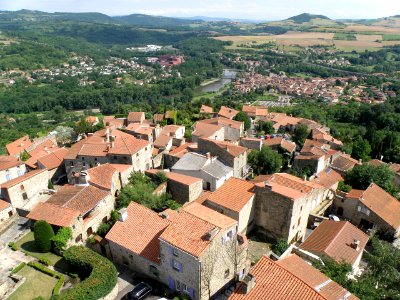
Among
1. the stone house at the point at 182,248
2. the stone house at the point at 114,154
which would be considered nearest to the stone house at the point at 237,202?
the stone house at the point at 182,248

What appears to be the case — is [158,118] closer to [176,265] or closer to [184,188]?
[184,188]

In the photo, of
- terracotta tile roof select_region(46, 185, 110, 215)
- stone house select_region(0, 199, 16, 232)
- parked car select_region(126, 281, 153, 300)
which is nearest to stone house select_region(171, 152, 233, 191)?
terracotta tile roof select_region(46, 185, 110, 215)

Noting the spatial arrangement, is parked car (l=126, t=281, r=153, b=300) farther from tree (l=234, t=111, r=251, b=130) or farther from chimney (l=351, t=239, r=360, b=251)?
Answer: tree (l=234, t=111, r=251, b=130)

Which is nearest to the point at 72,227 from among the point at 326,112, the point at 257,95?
the point at 326,112

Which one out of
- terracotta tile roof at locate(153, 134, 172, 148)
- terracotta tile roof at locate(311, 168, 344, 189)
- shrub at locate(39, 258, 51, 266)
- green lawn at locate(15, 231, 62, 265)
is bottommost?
terracotta tile roof at locate(311, 168, 344, 189)

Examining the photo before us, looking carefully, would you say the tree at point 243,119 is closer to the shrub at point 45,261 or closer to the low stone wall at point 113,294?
the shrub at point 45,261

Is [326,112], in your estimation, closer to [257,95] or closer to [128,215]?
[257,95]
